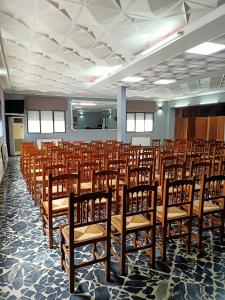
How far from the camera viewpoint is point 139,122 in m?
14.8

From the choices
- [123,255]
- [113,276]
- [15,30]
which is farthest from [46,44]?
[113,276]

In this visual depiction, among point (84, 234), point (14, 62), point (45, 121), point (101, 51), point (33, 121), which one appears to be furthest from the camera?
point (45, 121)

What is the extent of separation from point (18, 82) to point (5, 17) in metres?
5.77

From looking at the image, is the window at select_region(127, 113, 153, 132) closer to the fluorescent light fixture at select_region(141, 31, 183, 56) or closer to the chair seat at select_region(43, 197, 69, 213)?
the fluorescent light fixture at select_region(141, 31, 183, 56)

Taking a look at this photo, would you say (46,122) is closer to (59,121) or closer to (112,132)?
(59,121)

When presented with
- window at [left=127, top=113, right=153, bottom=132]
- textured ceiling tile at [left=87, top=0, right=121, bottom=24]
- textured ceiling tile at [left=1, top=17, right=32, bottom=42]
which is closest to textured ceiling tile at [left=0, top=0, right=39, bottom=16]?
textured ceiling tile at [left=1, top=17, right=32, bottom=42]

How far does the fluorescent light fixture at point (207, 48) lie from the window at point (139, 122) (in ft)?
32.5

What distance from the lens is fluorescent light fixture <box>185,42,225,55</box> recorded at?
13.9 feet

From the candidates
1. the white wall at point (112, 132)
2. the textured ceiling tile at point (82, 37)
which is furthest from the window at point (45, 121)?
the textured ceiling tile at point (82, 37)

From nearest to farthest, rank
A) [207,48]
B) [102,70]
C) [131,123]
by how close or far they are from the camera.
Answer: [207,48], [102,70], [131,123]

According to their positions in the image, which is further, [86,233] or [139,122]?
[139,122]

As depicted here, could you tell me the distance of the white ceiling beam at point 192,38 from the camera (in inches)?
125

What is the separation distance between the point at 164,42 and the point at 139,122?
10604mm

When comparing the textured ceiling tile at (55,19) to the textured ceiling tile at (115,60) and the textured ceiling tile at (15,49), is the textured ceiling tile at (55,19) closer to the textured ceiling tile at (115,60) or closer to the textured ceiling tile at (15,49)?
the textured ceiling tile at (15,49)
